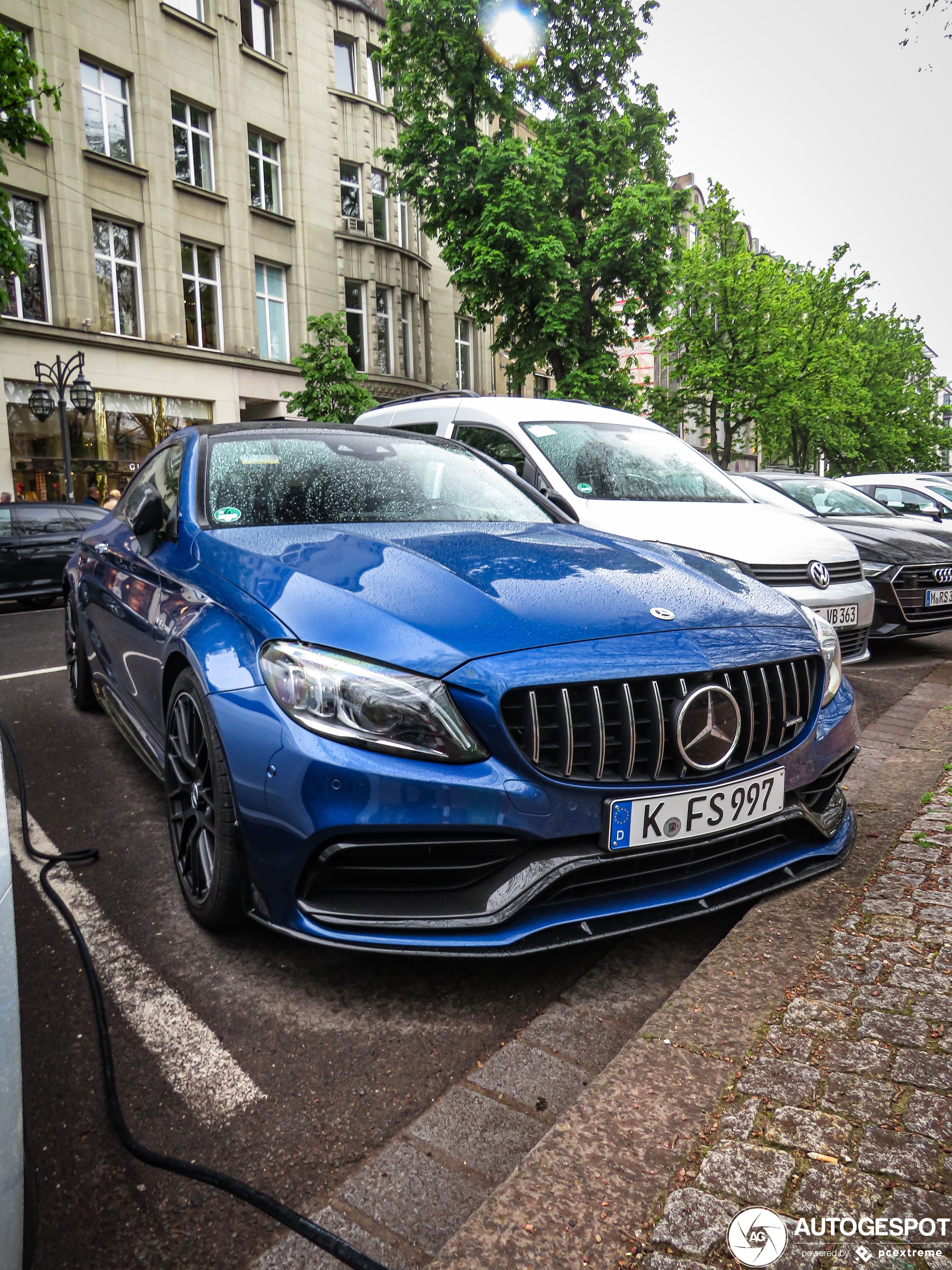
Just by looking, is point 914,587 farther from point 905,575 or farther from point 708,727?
point 708,727

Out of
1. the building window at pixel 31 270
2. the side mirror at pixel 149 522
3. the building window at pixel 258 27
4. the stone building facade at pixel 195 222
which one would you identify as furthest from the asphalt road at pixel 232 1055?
the building window at pixel 258 27

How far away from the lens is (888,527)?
8.22m

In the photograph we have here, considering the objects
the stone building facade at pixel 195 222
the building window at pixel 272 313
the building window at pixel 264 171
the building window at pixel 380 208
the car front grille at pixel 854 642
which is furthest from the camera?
the building window at pixel 380 208

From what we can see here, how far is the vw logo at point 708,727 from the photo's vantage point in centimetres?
250

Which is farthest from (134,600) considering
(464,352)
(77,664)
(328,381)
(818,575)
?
(464,352)

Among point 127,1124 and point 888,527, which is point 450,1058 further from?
point 888,527

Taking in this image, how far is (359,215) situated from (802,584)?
88.4 feet

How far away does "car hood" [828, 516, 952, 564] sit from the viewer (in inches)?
298

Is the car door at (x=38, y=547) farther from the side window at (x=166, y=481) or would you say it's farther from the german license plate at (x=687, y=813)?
the german license plate at (x=687, y=813)

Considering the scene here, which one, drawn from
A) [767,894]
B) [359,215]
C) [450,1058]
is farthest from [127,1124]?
[359,215]

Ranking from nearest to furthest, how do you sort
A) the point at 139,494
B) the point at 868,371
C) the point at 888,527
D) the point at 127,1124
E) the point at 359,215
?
the point at 127,1124 → the point at 139,494 → the point at 888,527 → the point at 359,215 → the point at 868,371

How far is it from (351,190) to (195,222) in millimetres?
6923

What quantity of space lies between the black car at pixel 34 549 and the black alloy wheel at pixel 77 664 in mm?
7780

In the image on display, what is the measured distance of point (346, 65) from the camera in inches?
1155
